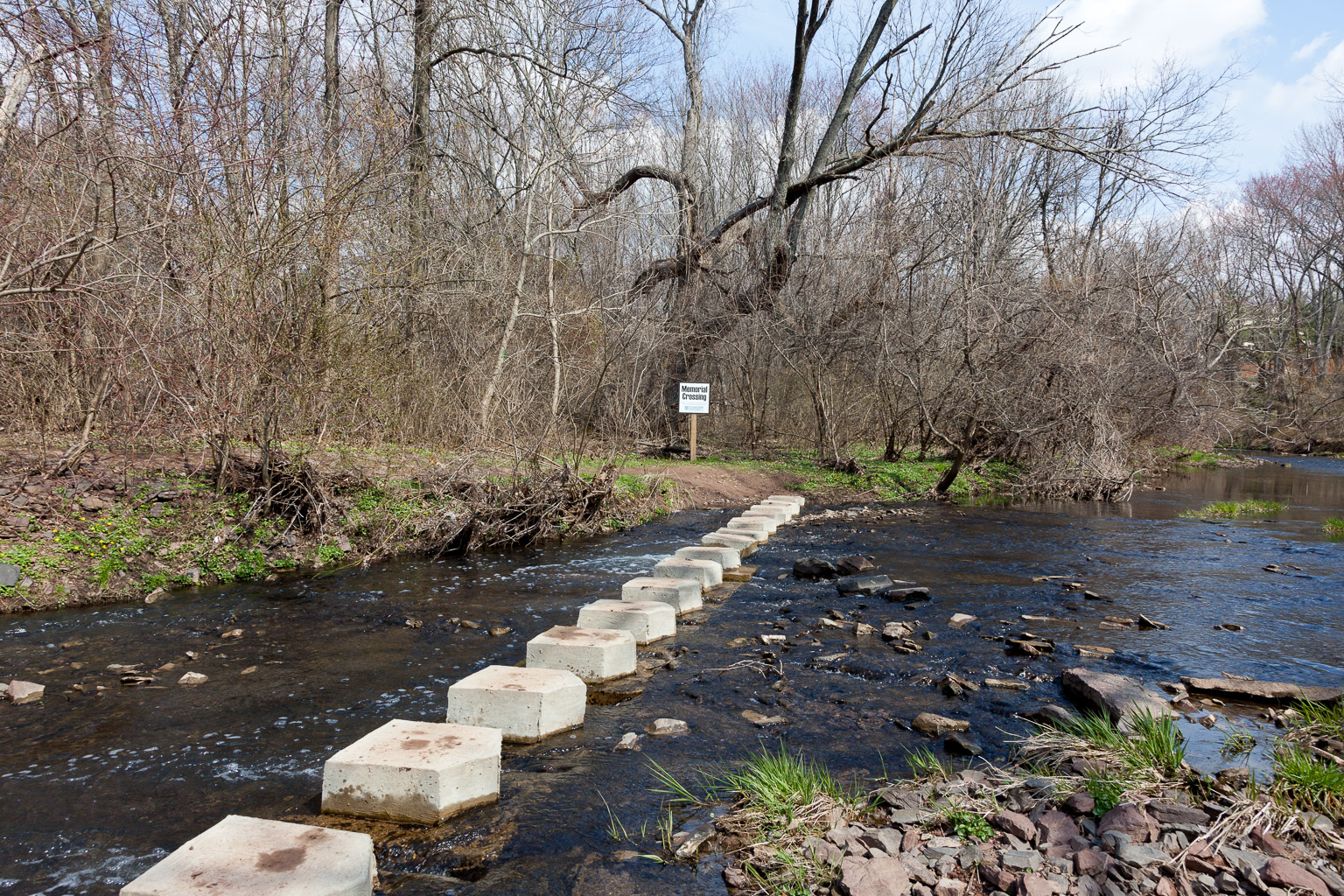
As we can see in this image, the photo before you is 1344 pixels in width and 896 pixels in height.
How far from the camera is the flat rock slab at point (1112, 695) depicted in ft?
12.9

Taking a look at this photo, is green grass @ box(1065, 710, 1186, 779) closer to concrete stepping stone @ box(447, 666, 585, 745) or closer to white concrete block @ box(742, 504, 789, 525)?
concrete stepping stone @ box(447, 666, 585, 745)

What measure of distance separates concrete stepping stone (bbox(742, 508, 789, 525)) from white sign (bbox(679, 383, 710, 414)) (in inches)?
173

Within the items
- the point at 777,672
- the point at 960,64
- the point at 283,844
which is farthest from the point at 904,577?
the point at 960,64

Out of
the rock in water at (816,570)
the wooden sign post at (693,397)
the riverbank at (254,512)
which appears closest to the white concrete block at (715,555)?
the rock in water at (816,570)

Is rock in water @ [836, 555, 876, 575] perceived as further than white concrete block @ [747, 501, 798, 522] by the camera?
No

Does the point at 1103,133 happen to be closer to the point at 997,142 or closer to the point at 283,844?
the point at 997,142

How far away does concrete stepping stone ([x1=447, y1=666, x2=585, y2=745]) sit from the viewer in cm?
392

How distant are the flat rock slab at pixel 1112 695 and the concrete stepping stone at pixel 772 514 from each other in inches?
225

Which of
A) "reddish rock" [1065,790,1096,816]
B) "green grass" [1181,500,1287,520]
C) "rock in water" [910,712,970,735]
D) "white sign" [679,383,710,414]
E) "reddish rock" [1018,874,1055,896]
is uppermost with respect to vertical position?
"white sign" [679,383,710,414]

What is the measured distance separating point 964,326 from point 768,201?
5735 millimetres

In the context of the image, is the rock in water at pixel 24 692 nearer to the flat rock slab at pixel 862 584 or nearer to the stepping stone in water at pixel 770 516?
the flat rock slab at pixel 862 584

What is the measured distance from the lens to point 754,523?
9.84 metres

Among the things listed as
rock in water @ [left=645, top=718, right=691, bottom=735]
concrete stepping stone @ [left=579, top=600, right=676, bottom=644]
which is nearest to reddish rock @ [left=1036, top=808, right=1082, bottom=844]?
rock in water @ [left=645, top=718, right=691, bottom=735]

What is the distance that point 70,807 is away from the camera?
3.26m
